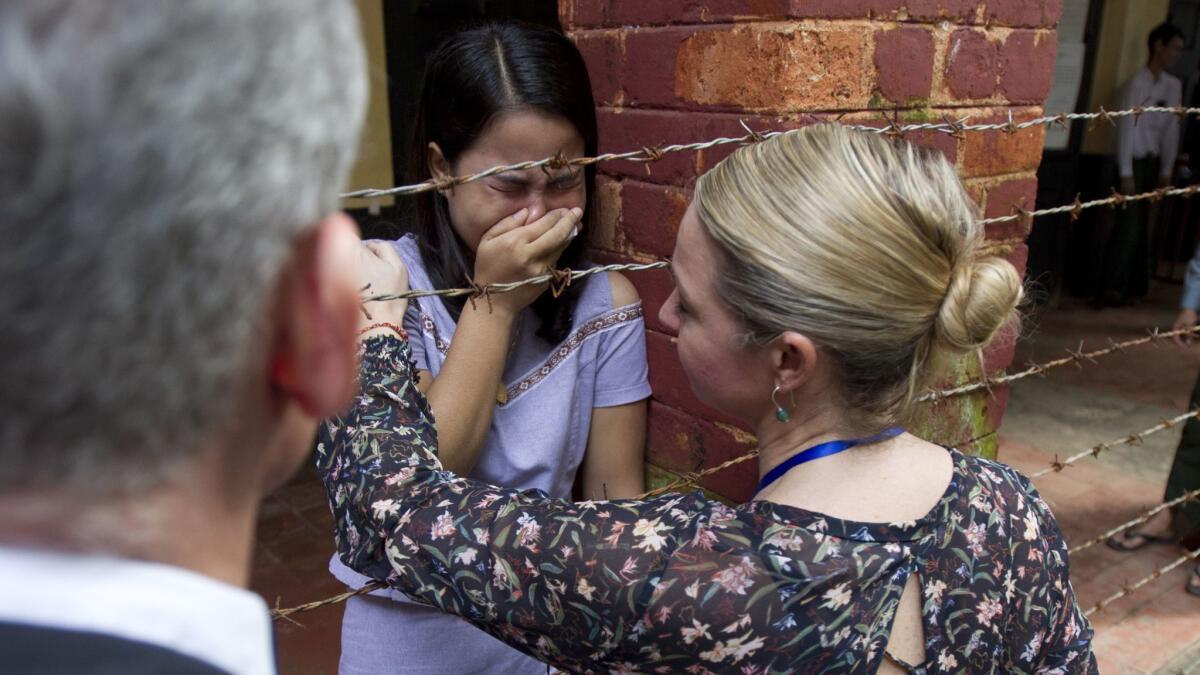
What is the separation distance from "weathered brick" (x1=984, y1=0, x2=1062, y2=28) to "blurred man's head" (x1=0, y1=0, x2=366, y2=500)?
1521mm

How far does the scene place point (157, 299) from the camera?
44cm

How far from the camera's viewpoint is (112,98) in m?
0.39

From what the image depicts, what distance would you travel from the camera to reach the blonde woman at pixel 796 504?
0.95 m

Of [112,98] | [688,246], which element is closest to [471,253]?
[688,246]

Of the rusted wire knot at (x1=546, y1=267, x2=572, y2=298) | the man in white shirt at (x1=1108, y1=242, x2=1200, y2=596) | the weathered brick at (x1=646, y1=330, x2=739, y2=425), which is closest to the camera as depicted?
the rusted wire knot at (x1=546, y1=267, x2=572, y2=298)

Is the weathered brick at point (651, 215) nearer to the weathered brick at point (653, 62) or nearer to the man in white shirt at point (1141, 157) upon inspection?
the weathered brick at point (653, 62)

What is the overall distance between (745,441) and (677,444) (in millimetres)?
169

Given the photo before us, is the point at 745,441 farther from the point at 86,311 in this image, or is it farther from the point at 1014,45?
the point at 86,311

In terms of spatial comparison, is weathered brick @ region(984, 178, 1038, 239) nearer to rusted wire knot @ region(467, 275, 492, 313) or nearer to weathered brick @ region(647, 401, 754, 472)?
weathered brick @ region(647, 401, 754, 472)

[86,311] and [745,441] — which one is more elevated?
[86,311]

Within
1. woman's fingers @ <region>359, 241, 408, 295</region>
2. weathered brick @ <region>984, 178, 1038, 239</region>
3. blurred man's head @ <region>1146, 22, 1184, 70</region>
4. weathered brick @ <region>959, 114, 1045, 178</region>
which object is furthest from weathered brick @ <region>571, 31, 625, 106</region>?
blurred man's head @ <region>1146, 22, 1184, 70</region>

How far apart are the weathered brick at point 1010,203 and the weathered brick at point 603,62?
784 mm

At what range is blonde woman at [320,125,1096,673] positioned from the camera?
95cm

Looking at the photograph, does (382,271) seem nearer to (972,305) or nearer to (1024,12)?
(972,305)
